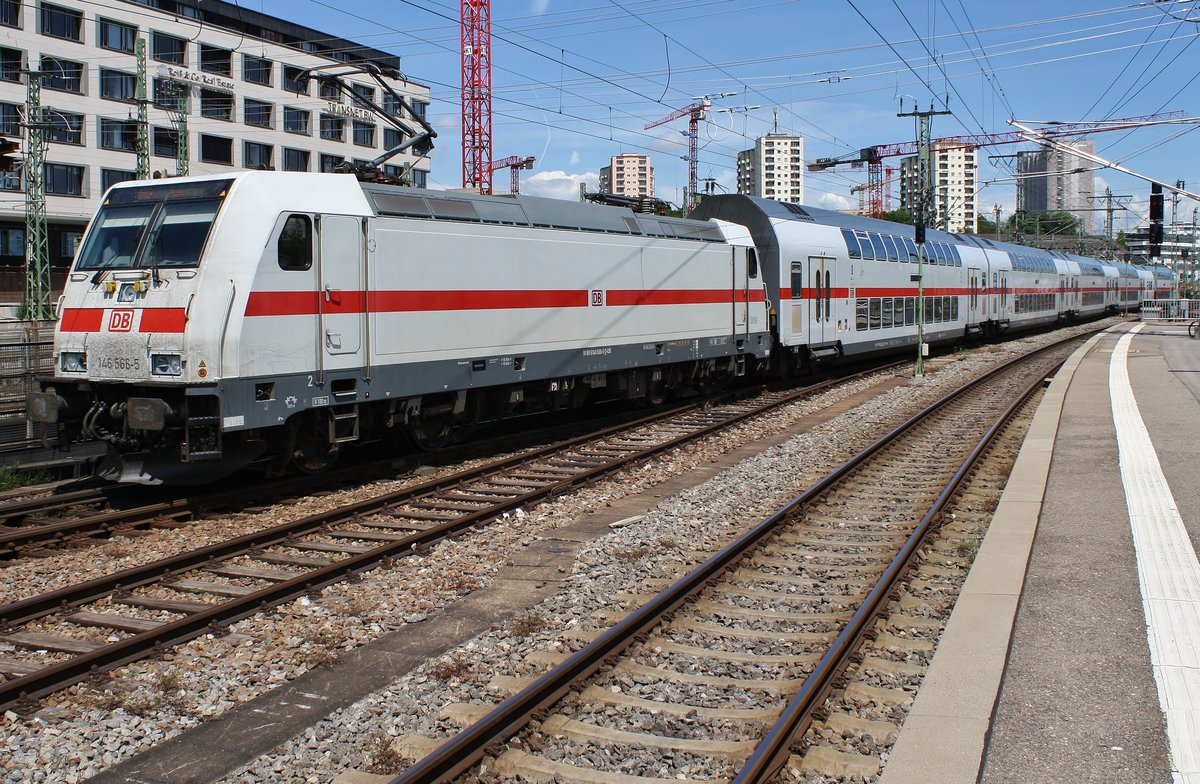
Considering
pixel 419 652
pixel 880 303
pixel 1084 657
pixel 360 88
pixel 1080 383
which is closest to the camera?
pixel 1084 657

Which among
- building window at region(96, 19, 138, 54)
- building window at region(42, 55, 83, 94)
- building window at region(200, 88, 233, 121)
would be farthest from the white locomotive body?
building window at region(200, 88, 233, 121)

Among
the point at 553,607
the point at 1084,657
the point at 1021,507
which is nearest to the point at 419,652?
the point at 553,607

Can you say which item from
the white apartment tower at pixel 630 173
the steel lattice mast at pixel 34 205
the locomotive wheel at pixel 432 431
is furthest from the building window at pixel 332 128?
the white apartment tower at pixel 630 173

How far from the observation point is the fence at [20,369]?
13.2 m

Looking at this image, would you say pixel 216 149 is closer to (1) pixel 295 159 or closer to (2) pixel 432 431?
(1) pixel 295 159

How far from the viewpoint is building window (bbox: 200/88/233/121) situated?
52812 mm

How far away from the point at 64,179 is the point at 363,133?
66.9 feet

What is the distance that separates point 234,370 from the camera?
9938mm

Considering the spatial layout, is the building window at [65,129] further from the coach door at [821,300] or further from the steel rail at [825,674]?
the steel rail at [825,674]

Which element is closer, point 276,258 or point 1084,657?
point 1084,657

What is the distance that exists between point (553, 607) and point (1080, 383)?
716 inches

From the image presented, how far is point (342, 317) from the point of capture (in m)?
11.1

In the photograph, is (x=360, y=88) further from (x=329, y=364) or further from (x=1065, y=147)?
(x=329, y=364)

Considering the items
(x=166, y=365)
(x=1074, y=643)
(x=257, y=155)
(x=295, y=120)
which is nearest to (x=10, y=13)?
(x=257, y=155)
